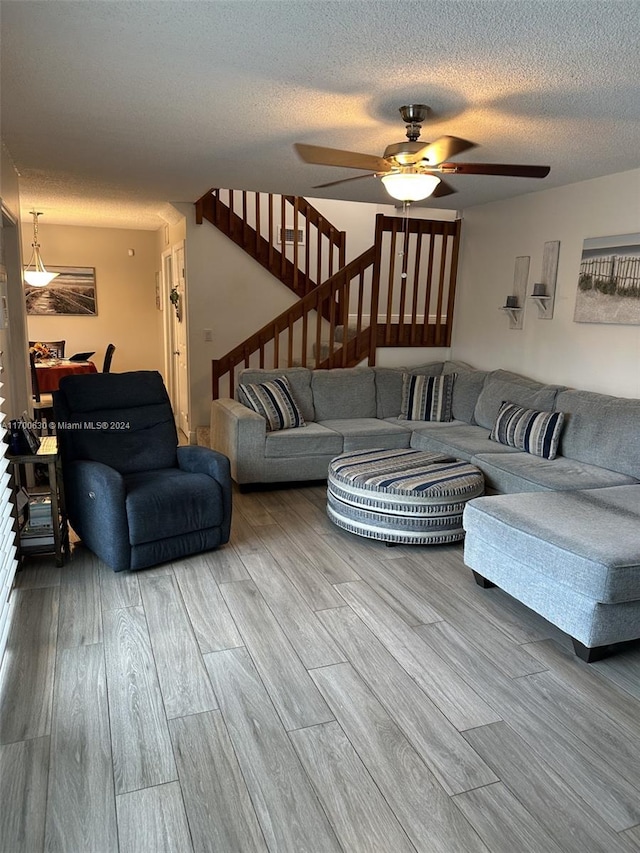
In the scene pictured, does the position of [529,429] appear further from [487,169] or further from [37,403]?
[37,403]

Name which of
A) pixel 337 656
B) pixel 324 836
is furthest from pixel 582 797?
pixel 337 656

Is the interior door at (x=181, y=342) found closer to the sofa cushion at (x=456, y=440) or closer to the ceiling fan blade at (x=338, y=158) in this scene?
the sofa cushion at (x=456, y=440)

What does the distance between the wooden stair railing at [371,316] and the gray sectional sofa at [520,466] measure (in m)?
0.44

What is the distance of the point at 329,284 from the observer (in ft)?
18.3

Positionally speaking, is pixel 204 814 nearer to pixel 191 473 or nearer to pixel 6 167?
pixel 191 473

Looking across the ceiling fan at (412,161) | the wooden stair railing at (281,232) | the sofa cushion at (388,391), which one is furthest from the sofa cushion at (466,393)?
the ceiling fan at (412,161)

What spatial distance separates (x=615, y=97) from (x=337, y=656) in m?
2.76

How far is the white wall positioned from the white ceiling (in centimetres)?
34

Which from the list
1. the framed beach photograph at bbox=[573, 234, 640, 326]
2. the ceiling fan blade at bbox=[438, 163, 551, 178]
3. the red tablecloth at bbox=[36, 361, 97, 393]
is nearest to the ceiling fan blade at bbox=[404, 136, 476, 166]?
the ceiling fan blade at bbox=[438, 163, 551, 178]

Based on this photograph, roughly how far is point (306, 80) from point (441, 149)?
0.70m

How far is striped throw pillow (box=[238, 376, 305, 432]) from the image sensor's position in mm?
4645

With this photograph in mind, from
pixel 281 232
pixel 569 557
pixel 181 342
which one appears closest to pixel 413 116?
pixel 569 557

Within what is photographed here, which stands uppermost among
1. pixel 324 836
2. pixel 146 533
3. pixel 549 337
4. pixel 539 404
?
pixel 549 337

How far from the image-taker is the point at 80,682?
2.24 m
